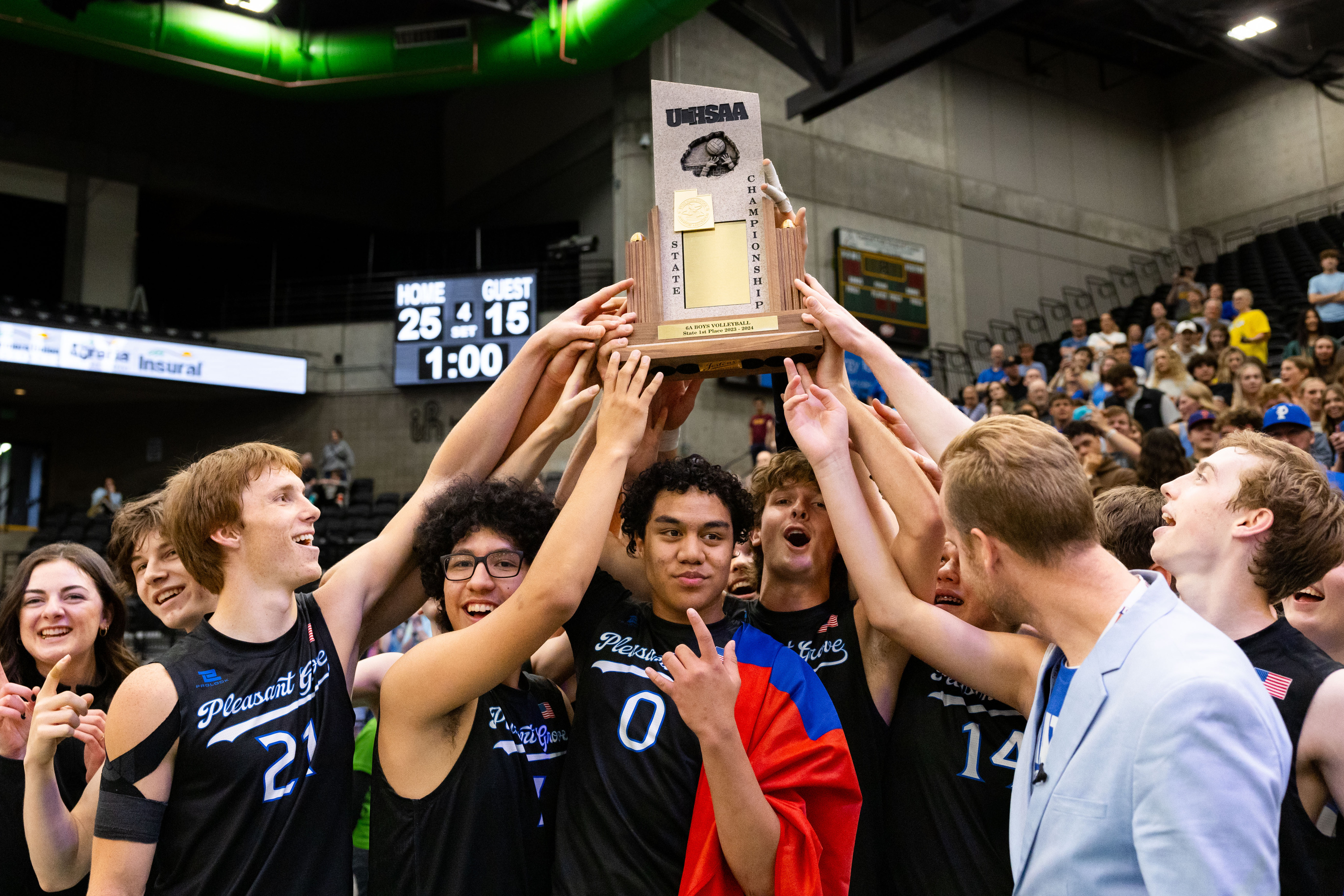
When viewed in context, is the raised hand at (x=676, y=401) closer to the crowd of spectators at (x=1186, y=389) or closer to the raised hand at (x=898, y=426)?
the raised hand at (x=898, y=426)

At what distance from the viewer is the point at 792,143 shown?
1492 centimetres

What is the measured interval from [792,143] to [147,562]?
43.6 ft

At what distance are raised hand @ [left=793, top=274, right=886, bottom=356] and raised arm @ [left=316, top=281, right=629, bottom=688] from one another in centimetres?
45

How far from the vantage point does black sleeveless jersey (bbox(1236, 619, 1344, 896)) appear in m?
1.79

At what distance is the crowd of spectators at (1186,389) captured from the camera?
5227mm

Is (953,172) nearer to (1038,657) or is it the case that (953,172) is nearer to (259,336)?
(259,336)

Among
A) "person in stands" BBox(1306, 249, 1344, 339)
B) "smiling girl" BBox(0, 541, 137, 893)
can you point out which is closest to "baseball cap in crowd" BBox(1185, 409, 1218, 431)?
"person in stands" BBox(1306, 249, 1344, 339)

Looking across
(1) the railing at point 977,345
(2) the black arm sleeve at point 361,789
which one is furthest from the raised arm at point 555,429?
(1) the railing at point 977,345

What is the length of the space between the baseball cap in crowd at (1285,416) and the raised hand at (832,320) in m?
3.64

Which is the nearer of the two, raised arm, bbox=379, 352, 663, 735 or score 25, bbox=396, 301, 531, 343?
raised arm, bbox=379, 352, 663, 735

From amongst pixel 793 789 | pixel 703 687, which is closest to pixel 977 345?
pixel 793 789

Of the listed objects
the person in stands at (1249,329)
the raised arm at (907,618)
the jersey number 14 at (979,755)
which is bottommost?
the jersey number 14 at (979,755)

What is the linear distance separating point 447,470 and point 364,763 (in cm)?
198

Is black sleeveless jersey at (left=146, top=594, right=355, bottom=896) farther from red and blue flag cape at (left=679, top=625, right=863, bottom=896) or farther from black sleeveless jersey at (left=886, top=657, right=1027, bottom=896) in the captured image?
black sleeveless jersey at (left=886, top=657, right=1027, bottom=896)
